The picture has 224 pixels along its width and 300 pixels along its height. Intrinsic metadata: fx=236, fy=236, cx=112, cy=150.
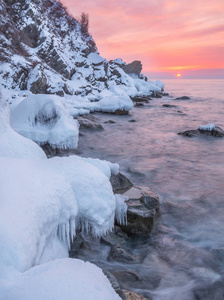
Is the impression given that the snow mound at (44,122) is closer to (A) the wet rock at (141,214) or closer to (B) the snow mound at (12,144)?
(B) the snow mound at (12,144)

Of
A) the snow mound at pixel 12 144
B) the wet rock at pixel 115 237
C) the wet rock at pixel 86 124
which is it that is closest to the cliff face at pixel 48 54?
the wet rock at pixel 86 124

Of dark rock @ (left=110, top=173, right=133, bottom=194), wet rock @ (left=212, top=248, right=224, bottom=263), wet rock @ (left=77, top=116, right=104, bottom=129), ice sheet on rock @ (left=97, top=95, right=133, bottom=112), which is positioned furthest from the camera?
ice sheet on rock @ (left=97, top=95, right=133, bottom=112)

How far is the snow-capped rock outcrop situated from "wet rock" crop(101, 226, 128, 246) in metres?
12.7

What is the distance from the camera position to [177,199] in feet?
18.1

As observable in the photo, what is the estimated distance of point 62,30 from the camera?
27047 millimetres

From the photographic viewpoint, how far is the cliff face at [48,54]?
49.0 ft

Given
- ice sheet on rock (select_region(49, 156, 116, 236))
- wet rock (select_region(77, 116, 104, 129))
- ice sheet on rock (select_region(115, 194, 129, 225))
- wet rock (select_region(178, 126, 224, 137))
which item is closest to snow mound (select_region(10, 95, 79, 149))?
ice sheet on rock (select_region(115, 194, 129, 225))

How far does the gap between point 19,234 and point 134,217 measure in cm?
228

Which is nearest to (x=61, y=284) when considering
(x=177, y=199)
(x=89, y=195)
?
(x=89, y=195)

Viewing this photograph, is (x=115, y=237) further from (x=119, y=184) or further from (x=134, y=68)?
(x=134, y=68)

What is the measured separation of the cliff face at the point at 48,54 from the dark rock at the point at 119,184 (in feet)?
38.4

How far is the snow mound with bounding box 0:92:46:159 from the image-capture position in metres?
3.73

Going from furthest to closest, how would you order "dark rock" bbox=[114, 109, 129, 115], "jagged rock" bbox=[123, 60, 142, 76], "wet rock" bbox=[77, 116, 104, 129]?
"jagged rock" bbox=[123, 60, 142, 76] → "dark rock" bbox=[114, 109, 129, 115] → "wet rock" bbox=[77, 116, 104, 129]

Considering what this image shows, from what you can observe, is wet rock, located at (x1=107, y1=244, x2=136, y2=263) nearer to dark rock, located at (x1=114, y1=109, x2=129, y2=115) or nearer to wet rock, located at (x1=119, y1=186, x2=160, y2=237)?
wet rock, located at (x1=119, y1=186, x2=160, y2=237)
